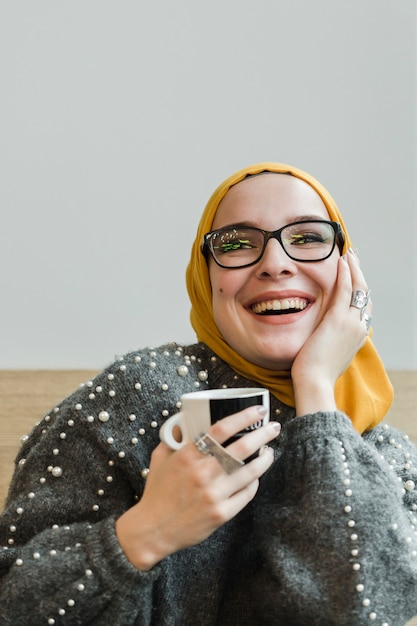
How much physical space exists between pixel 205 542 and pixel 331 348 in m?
0.35

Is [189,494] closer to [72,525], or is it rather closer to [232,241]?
[72,525]

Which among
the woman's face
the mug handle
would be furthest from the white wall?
the mug handle

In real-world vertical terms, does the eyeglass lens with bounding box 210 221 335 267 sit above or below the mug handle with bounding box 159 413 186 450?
above

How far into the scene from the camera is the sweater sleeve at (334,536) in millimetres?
979

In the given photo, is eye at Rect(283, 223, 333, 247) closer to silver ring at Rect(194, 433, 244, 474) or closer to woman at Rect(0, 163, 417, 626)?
woman at Rect(0, 163, 417, 626)

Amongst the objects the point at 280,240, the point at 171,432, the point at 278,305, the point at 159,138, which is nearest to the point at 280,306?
the point at 278,305

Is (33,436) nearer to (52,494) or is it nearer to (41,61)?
(52,494)

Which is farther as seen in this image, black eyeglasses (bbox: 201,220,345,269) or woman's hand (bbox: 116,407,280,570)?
black eyeglasses (bbox: 201,220,345,269)

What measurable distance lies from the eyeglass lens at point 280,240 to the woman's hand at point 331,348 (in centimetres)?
5

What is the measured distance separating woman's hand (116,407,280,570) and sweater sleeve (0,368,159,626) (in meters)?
0.03

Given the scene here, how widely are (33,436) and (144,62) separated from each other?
3.41 feet

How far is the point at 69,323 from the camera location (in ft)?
6.02

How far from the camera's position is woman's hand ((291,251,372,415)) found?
1132mm

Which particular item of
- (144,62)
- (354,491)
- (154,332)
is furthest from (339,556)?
(144,62)
